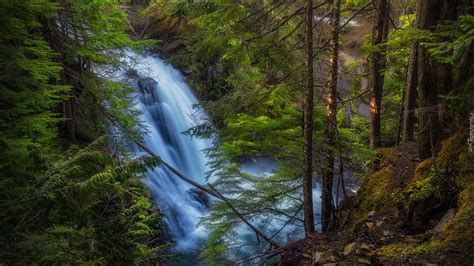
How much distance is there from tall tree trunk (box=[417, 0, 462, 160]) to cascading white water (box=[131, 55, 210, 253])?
6063mm

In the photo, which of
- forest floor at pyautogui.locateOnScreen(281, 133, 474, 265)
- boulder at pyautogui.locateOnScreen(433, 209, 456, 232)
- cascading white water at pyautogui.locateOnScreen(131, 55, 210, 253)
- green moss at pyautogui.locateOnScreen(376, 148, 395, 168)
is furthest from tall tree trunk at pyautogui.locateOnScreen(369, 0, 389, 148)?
cascading white water at pyautogui.locateOnScreen(131, 55, 210, 253)

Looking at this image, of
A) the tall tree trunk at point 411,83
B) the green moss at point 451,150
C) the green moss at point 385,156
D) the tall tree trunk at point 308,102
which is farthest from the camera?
the green moss at point 385,156

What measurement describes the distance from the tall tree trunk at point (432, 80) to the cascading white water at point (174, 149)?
6.06 meters

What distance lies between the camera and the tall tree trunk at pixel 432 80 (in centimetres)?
539

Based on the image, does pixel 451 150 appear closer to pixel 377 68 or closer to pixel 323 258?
pixel 323 258

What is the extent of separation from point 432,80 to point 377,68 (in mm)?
2082

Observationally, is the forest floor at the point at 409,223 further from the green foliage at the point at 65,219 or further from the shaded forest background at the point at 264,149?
the green foliage at the point at 65,219

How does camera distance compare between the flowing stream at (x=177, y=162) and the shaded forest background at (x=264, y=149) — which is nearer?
the shaded forest background at (x=264, y=149)

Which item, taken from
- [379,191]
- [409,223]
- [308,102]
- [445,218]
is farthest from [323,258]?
[308,102]

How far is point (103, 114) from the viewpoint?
30.0 ft

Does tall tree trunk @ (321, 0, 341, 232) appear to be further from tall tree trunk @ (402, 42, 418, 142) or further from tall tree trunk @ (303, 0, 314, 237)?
tall tree trunk @ (402, 42, 418, 142)

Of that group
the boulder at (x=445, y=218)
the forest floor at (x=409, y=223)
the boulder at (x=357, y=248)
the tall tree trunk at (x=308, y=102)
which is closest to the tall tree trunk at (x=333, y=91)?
the tall tree trunk at (x=308, y=102)

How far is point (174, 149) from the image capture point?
15.9 meters

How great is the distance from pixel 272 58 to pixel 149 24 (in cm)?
1503
